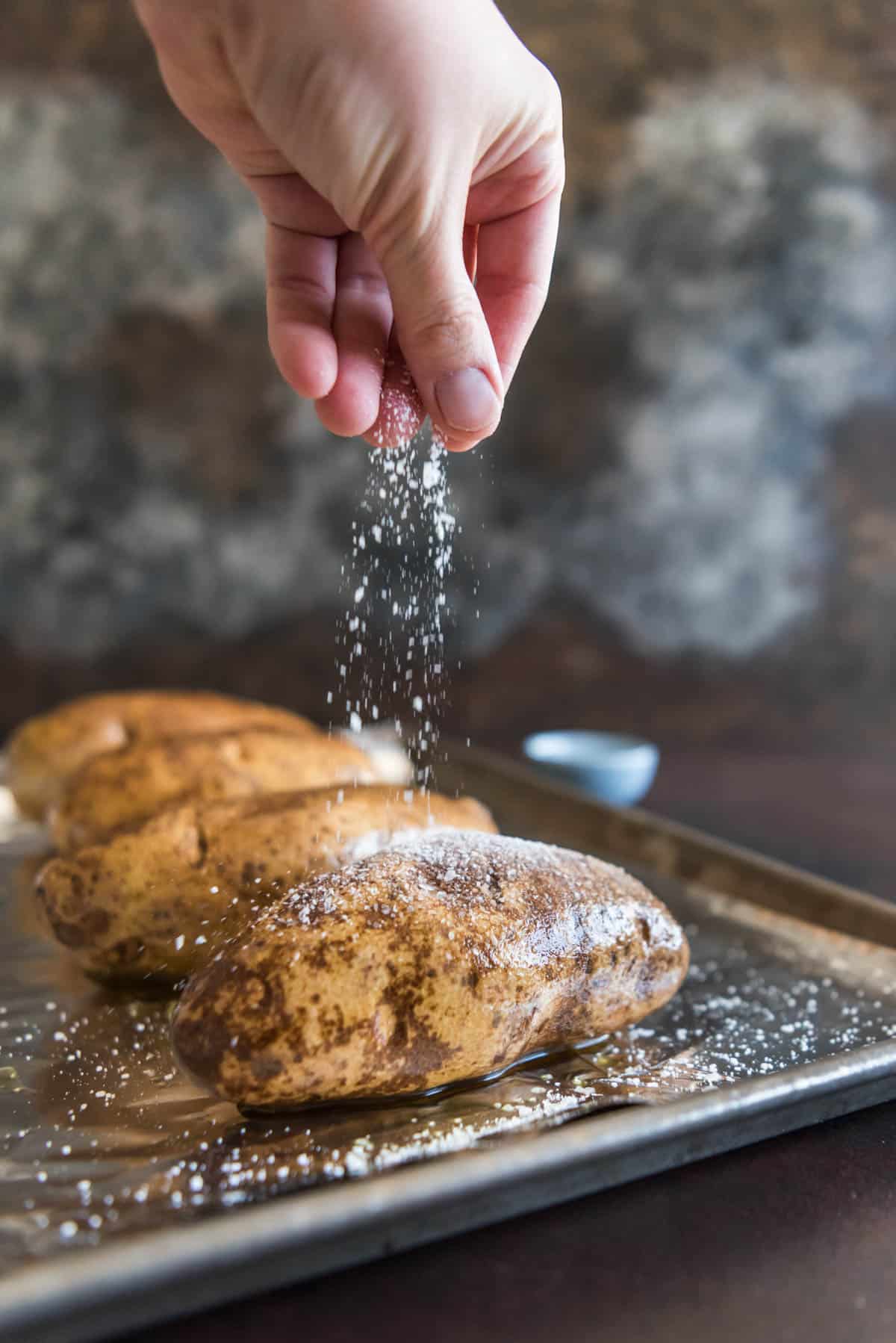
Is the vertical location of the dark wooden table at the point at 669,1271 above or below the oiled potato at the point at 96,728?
below

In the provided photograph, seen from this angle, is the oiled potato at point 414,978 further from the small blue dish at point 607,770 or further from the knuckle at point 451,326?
the small blue dish at point 607,770

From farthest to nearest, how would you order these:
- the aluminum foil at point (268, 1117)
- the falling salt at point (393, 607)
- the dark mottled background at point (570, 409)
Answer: the dark mottled background at point (570, 409)
the falling salt at point (393, 607)
the aluminum foil at point (268, 1117)

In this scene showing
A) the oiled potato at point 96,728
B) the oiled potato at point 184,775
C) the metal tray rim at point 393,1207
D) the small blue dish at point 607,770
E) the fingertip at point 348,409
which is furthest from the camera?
the small blue dish at point 607,770

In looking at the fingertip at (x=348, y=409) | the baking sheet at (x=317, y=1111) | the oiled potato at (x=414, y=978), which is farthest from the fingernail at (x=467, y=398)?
the baking sheet at (x=317, y=1111)

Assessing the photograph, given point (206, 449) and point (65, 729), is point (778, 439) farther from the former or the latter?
point (65, 729)

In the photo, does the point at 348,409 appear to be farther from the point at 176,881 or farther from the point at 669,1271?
the point at 669,1271

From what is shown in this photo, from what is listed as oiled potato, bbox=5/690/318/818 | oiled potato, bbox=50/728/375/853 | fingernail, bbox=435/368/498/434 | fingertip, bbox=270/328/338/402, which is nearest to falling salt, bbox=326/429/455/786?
oiled potato, bbox=5/690/318/818

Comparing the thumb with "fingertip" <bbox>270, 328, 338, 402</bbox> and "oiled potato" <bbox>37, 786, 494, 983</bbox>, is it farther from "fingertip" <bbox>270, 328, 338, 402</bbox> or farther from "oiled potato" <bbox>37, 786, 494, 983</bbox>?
"oiled potato" <bbox>37, 786, 494, 983</bbox>

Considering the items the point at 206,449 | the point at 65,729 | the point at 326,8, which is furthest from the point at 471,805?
the point at 206,449

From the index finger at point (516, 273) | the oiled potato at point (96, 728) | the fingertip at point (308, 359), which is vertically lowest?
the oiled potato at point (96, 728)
